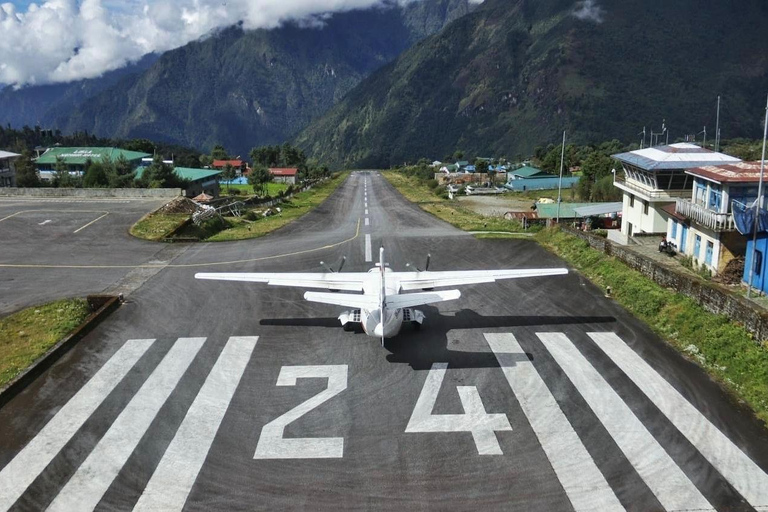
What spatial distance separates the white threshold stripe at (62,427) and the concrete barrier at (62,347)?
2640 mm

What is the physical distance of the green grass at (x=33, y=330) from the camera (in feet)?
89.0

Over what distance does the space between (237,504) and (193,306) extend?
20.4 metres

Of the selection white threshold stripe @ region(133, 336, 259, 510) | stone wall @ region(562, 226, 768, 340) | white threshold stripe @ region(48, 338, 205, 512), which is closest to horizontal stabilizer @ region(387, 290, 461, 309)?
white threshold stripe @ region(133, 336, 259, 510)

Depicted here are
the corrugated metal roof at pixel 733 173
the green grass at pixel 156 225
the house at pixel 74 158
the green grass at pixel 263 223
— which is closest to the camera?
the corrugated metal roof at pixel 733 173

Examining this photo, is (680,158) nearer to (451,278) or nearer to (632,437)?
(451,278)

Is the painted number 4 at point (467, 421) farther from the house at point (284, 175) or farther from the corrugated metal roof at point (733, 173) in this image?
the house at point (284, 175)

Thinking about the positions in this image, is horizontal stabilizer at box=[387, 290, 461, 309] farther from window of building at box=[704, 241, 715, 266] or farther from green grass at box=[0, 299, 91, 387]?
window of building at box=[704, 241, 715, 266]

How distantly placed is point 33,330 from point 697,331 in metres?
36.5

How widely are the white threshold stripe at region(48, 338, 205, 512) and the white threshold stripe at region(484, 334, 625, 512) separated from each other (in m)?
15.1

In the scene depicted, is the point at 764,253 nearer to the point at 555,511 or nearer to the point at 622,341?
the point at 622,341

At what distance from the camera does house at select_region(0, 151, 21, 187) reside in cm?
11175

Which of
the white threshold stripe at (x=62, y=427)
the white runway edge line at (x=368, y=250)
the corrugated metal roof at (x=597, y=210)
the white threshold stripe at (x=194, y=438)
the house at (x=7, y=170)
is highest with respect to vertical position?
the house at (x=7, y=170)

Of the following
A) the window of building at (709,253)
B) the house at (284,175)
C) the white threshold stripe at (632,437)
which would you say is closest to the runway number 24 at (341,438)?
the white threshold stripe at (632,437)

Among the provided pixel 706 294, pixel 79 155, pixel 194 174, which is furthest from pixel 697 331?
Result: pixel 79 155
